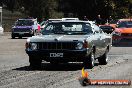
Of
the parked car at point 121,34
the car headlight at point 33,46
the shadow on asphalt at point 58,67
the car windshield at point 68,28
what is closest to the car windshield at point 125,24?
the parked car at point 121,34

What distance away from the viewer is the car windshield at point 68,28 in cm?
1590

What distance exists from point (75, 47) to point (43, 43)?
897 mm

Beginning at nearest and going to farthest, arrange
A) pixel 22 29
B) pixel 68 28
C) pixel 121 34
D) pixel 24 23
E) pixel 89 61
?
pixel 89 61, pixel 68 28, pixel 121 34, pixel 22 29, pixel 24 23

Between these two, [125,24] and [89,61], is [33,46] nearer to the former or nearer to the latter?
[89,61]

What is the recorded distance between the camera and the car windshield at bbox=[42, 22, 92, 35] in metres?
15.9

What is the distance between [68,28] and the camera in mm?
16047

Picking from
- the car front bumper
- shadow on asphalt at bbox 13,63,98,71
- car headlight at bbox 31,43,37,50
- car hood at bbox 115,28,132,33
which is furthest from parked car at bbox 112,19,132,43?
car headlight at bbox 31,43,37,50

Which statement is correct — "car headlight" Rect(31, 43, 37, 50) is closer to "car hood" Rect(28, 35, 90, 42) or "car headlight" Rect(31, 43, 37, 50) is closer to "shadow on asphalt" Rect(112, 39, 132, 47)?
"car hood" Rect(28, 35, 90, 42)

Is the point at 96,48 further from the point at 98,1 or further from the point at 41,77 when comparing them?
the point at 98,1

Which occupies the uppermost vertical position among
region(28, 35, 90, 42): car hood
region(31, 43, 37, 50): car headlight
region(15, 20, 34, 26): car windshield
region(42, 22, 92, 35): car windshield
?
region(42, 22, 92, 35): car windshield

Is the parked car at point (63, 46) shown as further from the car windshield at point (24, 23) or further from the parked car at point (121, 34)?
the car windshield at point (24, 23)

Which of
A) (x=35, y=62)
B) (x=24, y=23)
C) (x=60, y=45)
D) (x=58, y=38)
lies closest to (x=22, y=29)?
(x=24, y=23)

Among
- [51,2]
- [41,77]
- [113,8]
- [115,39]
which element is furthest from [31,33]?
[51,2]

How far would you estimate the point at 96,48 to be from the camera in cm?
1582
